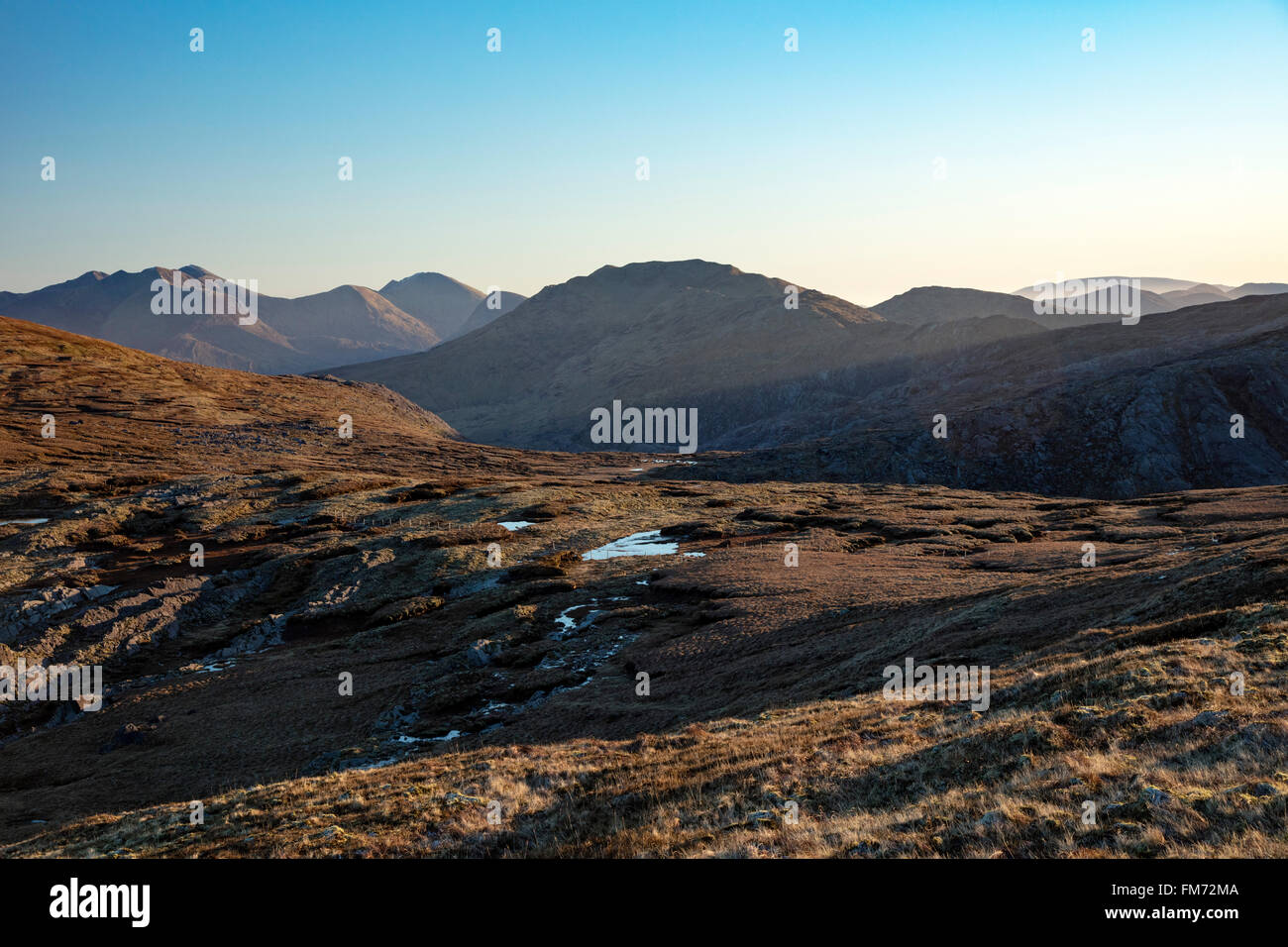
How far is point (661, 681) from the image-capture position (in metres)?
30.0

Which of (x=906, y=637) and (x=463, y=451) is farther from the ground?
(x=463, y=451)

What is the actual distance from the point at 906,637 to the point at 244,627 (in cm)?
3726

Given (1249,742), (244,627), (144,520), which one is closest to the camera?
(1249,742)

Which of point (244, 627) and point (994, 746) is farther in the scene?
point (244, 627)

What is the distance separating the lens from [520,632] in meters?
38.1

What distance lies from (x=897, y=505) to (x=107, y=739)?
210 feet

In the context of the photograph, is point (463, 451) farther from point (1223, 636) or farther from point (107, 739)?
point (1223, 636)

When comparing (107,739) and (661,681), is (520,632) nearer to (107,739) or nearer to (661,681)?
(661,681)

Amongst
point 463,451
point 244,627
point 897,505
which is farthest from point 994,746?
point 463,451
